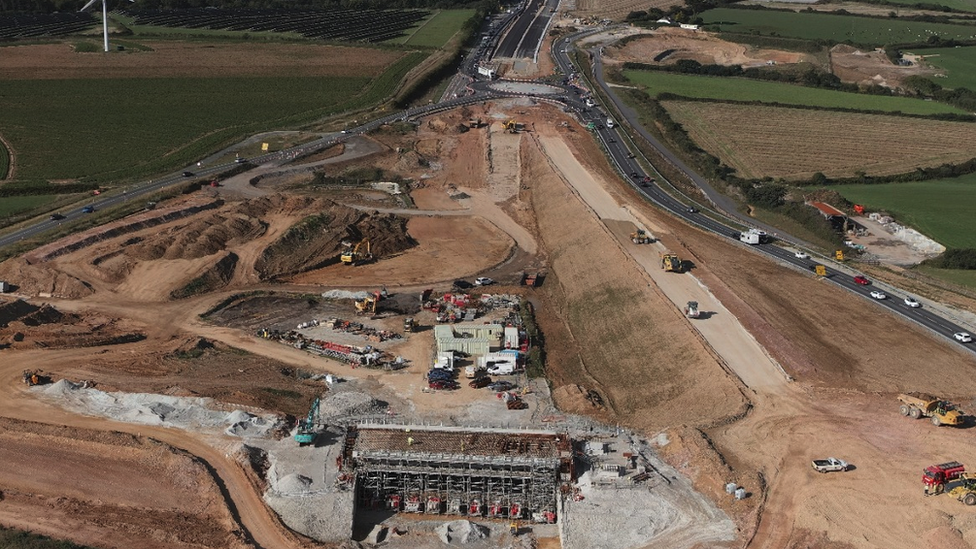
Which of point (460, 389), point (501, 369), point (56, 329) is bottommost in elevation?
point (460, 389)

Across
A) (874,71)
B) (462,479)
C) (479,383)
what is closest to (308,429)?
(462,479)

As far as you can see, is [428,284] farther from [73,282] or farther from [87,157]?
[87,157]

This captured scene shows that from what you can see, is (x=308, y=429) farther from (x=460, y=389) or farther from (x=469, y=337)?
(x=469, y=337)

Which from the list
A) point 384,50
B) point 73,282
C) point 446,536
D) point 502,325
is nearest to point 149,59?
point 384,50

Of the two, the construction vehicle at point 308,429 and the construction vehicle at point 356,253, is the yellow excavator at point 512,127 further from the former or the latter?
the construction vehicle at point 308,429

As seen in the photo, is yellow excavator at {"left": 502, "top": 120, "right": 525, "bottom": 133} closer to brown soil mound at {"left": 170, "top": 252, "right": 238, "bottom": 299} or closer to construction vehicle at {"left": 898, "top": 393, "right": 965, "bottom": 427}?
brown soil mound at {"left": 170, "top": 252, "right": 238, "bottom": 299}

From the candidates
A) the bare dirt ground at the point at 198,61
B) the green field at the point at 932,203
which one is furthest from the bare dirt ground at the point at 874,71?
the bare dirt ground at the point at 198,61
